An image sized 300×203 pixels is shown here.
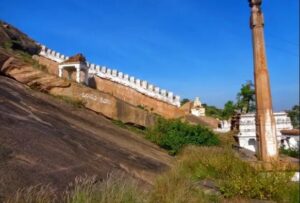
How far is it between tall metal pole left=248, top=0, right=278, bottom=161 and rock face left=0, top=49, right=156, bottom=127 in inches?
196

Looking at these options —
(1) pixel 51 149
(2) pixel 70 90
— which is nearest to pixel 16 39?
(2) pixel 70 90

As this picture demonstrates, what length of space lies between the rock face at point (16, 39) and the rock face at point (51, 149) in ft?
40.9

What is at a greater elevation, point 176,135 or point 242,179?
point 176,135

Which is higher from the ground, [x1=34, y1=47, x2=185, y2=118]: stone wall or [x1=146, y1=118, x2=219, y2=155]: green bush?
[x1=34, y1=47, x2=185, y2=118]: stone wall

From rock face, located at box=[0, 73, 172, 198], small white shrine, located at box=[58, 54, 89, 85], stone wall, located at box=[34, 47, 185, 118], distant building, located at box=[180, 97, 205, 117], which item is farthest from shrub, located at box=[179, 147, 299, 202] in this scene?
distant building, located at box=[180, 97, 205, 117]

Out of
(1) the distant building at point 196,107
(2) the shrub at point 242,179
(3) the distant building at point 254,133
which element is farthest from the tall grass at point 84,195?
(1) the distant building at point 196,107

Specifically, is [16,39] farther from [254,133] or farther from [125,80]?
[254,133]

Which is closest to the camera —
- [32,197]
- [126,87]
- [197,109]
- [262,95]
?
[32,197]

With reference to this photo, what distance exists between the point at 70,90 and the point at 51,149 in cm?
717

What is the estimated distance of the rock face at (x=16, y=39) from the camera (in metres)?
21.4

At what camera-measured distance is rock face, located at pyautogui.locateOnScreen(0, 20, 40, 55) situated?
21422 millimetres

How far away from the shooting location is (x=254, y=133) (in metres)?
22.5

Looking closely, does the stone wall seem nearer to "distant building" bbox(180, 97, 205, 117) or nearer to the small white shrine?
the small white shrine

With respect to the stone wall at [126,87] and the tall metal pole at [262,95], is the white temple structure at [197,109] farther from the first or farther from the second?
the tall metal pole at [262,95]
